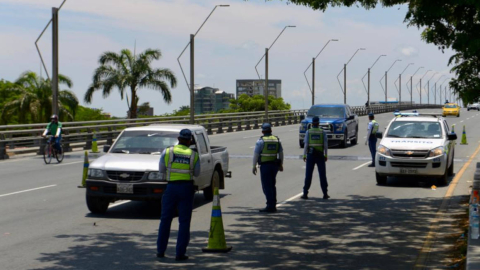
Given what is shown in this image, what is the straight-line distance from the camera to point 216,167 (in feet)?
52.9

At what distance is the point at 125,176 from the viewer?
13.6 m

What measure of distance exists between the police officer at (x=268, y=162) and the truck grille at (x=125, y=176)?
2.32m

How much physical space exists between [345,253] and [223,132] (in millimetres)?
41708

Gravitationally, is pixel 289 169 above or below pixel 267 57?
below

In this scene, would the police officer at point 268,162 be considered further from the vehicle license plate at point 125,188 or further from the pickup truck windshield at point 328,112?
the pickup truck windshield at point 328,112

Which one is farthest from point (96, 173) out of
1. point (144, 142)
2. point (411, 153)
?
point (411, 153)

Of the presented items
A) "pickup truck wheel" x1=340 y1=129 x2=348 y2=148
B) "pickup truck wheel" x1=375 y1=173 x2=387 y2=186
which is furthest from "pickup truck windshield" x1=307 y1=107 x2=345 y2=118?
"pickup truck wheel" x1=375 y1=173 x2=387 y2=186

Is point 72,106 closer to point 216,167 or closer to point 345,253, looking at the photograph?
point 216,167

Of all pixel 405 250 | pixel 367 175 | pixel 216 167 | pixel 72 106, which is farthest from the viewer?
pixel 72 106

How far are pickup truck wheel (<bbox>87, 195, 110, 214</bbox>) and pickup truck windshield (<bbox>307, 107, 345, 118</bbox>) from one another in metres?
22.2

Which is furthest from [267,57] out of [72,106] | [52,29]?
[52,29]

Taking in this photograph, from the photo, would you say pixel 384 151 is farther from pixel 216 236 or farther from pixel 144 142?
pixel 216 236

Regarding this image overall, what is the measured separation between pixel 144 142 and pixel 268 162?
2415mm

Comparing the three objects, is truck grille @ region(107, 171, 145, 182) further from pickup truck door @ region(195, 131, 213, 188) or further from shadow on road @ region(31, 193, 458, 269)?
shadow on road @ region(31, 193, 458, 269)
